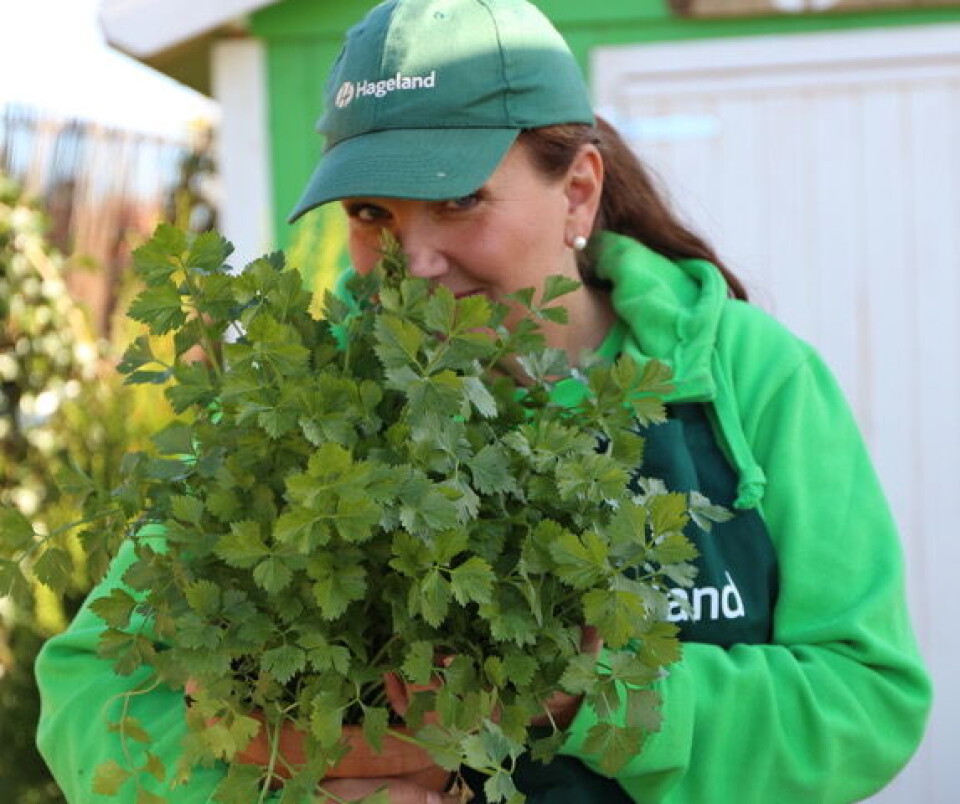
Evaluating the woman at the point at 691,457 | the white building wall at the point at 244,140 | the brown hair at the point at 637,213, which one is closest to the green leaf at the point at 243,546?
the woman at the point at 691,457

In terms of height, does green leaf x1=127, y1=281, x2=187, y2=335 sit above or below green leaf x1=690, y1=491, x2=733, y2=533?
above

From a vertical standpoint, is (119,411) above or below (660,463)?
below

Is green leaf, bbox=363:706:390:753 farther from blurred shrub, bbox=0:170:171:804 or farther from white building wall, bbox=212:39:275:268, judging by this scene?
white building wall, bbox=212:39:275:268

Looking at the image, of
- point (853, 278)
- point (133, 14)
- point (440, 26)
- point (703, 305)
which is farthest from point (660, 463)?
point (133, 14)

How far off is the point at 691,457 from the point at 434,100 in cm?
54

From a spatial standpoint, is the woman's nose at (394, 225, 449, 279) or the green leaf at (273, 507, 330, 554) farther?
the woman's nose at (394, 225, 449, 279)

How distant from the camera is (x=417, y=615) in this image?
149 centimetres

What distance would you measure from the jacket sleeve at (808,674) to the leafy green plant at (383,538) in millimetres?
170

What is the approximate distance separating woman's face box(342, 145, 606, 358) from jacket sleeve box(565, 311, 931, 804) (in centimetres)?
37

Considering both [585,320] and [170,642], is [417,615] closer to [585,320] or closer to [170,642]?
[170,642]

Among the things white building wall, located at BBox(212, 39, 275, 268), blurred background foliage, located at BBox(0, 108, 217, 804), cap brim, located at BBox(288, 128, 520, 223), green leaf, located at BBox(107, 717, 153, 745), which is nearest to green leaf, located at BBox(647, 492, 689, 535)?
cap brim, located at BBox(288, 128, 520, 223)

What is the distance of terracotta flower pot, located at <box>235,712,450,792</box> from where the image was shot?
154cm

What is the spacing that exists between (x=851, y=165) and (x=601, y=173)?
2665 millimetres

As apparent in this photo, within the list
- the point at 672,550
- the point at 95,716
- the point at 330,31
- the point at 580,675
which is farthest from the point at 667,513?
the point at 330,31
